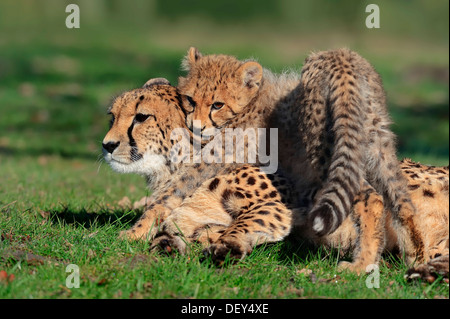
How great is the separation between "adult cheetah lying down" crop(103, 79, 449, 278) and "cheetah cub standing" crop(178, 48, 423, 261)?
0.46 feet

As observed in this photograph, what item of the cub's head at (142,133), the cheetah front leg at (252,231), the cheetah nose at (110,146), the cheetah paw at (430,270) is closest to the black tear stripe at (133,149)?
the cub's head at (142,133)

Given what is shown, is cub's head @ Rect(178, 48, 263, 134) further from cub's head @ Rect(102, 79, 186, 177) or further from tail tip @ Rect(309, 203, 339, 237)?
tail tip @ Rect(309, 203, 339, 237)

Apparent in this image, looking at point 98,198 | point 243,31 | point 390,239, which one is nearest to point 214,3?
point 243,31

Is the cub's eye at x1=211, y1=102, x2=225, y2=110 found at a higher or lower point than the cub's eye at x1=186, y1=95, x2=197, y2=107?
lower

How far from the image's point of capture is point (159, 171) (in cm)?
571

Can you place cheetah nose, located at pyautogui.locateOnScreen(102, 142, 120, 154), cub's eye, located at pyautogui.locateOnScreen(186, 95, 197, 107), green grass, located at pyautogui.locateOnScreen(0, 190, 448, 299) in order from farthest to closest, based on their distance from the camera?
cub's eye, located at pyautogui.locateOnScreen(186, 95, 197, 107)
cheetah nose, located at pyautogui.locateOnScreen(102, 142, 120, 154)
green grass, located at pyautogui.locateOnScreen(0, 190, 448, 299)

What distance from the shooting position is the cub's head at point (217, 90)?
18.5 ft

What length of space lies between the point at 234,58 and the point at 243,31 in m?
19.6

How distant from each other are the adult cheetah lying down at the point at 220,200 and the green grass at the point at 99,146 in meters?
0.17

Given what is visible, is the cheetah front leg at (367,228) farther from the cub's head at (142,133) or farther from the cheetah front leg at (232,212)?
the cub's head at (142,133)

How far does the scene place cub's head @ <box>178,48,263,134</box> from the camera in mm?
5633

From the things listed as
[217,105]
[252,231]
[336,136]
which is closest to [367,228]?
[336,136]

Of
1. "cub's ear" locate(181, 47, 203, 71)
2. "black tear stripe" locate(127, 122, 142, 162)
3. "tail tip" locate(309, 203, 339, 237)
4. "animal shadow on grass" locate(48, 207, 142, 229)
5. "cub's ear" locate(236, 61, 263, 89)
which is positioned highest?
"cub's ear" locate(181, 47, 203, 71)

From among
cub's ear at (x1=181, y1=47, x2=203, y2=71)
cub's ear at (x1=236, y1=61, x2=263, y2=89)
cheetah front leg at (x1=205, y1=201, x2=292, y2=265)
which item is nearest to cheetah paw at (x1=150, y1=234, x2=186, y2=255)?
cheetah front leg at (x1=205, y1=201, x2=292, y2=265)
